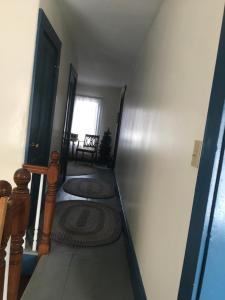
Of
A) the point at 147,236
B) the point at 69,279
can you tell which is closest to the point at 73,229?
the point at 69,279

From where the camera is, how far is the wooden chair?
750cm

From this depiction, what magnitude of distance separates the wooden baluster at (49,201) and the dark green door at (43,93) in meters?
0.36

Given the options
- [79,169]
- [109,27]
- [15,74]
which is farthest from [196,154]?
[79,169]

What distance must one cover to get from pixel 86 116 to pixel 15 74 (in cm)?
575

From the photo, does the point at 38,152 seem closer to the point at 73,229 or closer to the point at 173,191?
the point at 73,229

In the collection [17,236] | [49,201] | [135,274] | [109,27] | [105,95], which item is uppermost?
[109,27]

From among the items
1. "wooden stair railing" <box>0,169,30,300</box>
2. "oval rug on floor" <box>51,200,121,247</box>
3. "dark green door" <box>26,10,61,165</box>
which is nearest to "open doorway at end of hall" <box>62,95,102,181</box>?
"oval rug on floor" <box>51,200,121,247</box>

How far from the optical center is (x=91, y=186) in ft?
16.2

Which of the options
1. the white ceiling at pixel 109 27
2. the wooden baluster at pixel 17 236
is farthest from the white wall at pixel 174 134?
the wooden baluster at pixel 17 236

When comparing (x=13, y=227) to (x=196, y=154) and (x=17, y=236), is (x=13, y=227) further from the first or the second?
(x=196, y=154)

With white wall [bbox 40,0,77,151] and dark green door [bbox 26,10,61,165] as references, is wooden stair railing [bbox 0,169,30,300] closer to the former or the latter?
dark green door [bbox 26,10,61,165]

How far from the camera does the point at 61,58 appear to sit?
Result: 327 cm

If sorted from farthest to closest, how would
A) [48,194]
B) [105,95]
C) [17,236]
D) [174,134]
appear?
[105,95] < [48,194] < [174,134] < [17,236]

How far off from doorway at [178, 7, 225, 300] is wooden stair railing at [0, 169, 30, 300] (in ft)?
2.20
